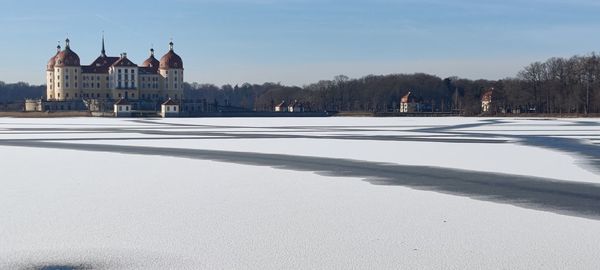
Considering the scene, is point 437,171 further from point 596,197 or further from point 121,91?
point 121,91

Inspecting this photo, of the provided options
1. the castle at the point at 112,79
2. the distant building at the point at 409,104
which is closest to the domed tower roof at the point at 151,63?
the castle at the point at 112,79

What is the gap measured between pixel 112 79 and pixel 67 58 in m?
8.81

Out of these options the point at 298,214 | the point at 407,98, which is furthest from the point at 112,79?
the point at 298,214

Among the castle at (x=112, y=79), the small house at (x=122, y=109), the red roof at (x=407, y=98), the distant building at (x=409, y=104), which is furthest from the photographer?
the red roof at (x=407, y=98)

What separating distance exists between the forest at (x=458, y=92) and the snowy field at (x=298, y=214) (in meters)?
81.1

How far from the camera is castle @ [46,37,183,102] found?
112 metres

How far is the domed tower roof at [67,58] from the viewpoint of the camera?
11362 centimetres

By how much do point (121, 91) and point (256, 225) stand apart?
106829mm

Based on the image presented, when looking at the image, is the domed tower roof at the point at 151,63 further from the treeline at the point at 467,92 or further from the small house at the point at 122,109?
the small house at the point at 122,109

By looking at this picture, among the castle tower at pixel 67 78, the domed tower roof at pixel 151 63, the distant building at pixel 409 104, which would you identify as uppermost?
the domed tower roof at pixel 151 63

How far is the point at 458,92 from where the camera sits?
439 feet

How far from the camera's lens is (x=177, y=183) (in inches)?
528

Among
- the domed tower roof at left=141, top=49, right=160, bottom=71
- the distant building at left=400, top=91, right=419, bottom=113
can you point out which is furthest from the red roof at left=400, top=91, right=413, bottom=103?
the domed tower roof at left=141, top=49, right=160, bottom=71

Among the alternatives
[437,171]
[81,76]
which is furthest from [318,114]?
[437,171]
